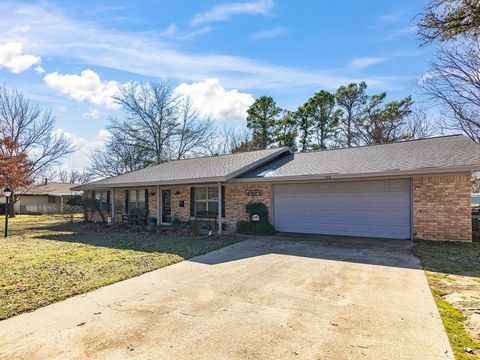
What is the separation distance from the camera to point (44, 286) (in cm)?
561

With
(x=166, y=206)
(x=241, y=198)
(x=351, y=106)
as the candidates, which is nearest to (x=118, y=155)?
(x=166, y=206)

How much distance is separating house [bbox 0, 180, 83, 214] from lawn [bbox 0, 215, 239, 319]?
74.5 ft

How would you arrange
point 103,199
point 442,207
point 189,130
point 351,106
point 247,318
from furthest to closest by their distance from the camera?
point 189,130 → point 351,106 → point 103,199 → point 442,207 → point 247,318

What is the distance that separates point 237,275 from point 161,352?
304 cm

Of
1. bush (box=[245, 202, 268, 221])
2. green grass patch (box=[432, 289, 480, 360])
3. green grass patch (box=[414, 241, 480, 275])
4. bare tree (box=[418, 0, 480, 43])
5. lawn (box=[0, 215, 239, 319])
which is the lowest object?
lawn (box=[0, 215, 239, 319])

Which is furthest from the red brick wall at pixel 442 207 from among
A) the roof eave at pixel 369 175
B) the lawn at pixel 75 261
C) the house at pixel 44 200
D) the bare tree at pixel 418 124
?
the house at pixel 44 200

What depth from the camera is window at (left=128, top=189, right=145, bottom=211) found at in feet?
52.9

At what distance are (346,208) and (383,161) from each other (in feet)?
6.43

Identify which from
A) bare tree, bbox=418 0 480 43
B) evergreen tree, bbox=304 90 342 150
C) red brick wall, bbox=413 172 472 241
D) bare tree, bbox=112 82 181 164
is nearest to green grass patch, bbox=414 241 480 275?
red brick wall, bbox=413 172 472 241

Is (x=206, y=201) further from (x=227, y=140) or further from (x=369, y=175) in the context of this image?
(x=227, y=140)

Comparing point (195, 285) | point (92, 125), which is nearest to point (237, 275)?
point (195, 285)

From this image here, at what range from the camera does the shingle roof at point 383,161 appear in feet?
29.0

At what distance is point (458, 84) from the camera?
13453 millimetres

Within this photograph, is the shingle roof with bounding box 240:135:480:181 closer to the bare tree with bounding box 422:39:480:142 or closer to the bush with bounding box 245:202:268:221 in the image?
the bush with bounding box 245:202:268:221
